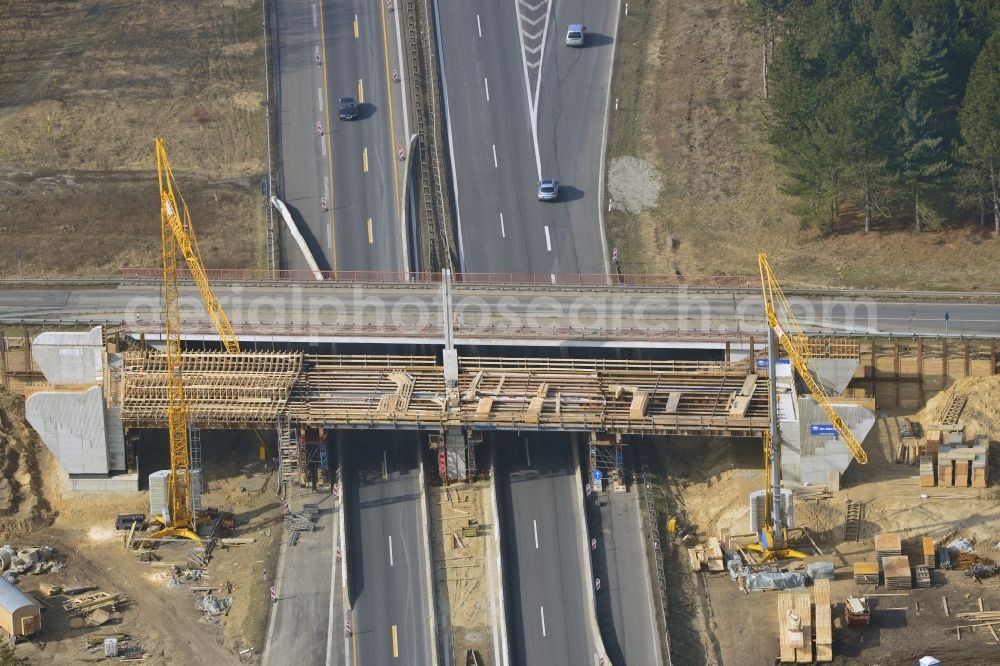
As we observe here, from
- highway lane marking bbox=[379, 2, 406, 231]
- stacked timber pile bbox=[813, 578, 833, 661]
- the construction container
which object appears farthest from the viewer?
highway lane marking bbox=[379, 2, 406, 231]

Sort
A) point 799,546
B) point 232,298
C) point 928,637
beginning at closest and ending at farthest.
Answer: point 928,637 < point 799,546 < point 232,298

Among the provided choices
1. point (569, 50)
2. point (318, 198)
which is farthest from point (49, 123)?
point (569, 50)

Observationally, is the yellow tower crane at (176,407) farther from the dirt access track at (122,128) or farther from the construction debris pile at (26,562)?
the dirt access track at (122,128)

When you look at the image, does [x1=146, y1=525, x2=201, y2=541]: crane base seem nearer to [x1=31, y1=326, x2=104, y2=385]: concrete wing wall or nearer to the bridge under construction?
the bridge under construction

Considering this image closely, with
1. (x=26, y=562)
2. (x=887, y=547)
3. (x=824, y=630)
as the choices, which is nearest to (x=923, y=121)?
(x=887, y=547)

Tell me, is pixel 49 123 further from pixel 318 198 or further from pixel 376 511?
pixel 376 511

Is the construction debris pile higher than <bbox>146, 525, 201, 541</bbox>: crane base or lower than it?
lower

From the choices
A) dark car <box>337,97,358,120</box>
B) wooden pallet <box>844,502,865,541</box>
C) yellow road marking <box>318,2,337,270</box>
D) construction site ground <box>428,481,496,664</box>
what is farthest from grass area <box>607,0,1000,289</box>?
construction site ground <box>428,481,496,664</box>
